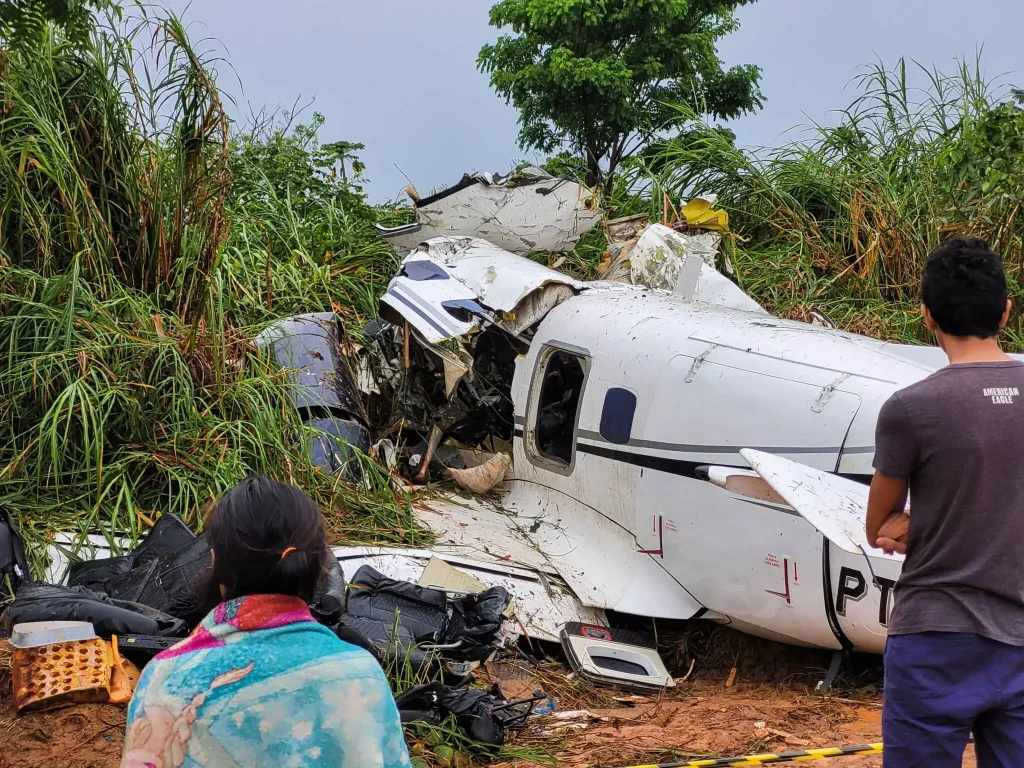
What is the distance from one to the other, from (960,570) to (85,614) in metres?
4.11

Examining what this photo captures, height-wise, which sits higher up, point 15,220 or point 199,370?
point 15,220

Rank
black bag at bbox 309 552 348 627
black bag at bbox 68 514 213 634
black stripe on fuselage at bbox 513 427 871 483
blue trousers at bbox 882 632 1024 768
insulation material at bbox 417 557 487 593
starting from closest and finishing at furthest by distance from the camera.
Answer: blue trousers at bbox 882 632 1024 768, black bag at bbox 309 552 348 627, black bag at bbox 68 514 213 634, black stripe on fuselage at bbox 513 427 871 483, insulation material at bbox 417 557 487 593

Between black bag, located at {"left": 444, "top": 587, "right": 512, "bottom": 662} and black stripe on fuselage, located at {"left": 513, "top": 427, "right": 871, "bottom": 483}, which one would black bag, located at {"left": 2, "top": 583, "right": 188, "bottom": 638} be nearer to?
black bag, located at {"left": 444, "top": 587, "right": 512, "bottom": 662}

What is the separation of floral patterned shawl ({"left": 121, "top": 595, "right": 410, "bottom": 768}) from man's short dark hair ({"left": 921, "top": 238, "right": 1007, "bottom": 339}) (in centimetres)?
176

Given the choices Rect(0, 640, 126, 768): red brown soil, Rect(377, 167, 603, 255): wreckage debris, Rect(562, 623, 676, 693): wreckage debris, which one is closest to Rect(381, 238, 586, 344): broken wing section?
Rect(377, 167, 603, 255): wreckage debris

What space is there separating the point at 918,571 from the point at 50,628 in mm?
3900

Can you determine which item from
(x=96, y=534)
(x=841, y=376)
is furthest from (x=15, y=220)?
(x=841, y=376)

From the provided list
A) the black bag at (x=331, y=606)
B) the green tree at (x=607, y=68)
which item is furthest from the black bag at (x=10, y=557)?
the green tree at (x=607, y=68)

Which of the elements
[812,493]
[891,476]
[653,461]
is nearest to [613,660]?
[653,461]

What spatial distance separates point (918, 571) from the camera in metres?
2.65

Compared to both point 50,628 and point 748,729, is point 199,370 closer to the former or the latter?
point 50,628

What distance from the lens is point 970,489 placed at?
2.56 metres

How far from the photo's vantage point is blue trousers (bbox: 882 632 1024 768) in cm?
254

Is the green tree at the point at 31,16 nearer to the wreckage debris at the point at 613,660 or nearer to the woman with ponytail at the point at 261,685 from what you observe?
the woman with ponytail at the point at 261,685
